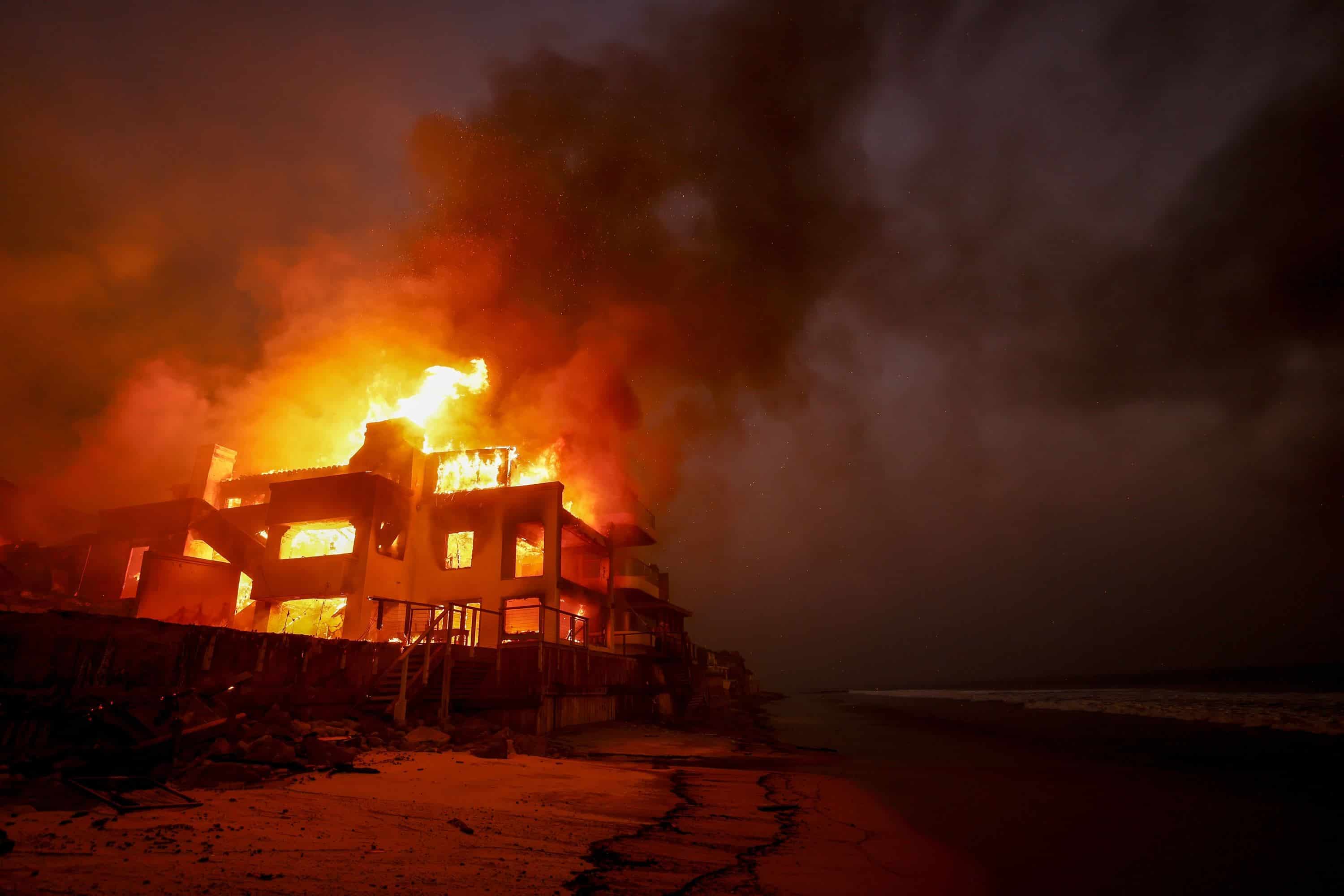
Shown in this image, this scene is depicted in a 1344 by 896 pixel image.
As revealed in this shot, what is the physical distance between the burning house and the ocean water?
27.2 meters

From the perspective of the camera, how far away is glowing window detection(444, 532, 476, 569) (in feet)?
105

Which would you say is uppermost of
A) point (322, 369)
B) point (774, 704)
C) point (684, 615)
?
point (322, 369)

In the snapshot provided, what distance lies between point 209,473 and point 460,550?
15054 mm

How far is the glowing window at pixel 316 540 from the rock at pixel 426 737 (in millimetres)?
17588

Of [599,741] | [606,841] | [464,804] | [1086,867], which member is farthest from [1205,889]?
[599,741]

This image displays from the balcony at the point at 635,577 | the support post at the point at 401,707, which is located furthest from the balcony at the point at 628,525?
the support post at the point at 401,707

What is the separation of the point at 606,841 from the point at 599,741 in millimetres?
14566

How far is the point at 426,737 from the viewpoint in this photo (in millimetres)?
14734

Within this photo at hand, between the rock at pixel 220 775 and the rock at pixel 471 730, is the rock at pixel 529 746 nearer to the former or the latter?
the rock at pixel 471 730

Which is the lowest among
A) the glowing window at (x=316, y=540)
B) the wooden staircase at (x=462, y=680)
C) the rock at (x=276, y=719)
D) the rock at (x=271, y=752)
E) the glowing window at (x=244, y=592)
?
the rock at (x=271, y=752)

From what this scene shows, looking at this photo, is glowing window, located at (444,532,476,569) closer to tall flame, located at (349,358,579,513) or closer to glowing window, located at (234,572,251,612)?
tall flame, located at (349,358,579,513)

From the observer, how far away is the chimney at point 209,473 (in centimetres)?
3544

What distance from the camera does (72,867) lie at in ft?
16.2

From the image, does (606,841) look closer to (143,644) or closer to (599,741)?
(143,644)
